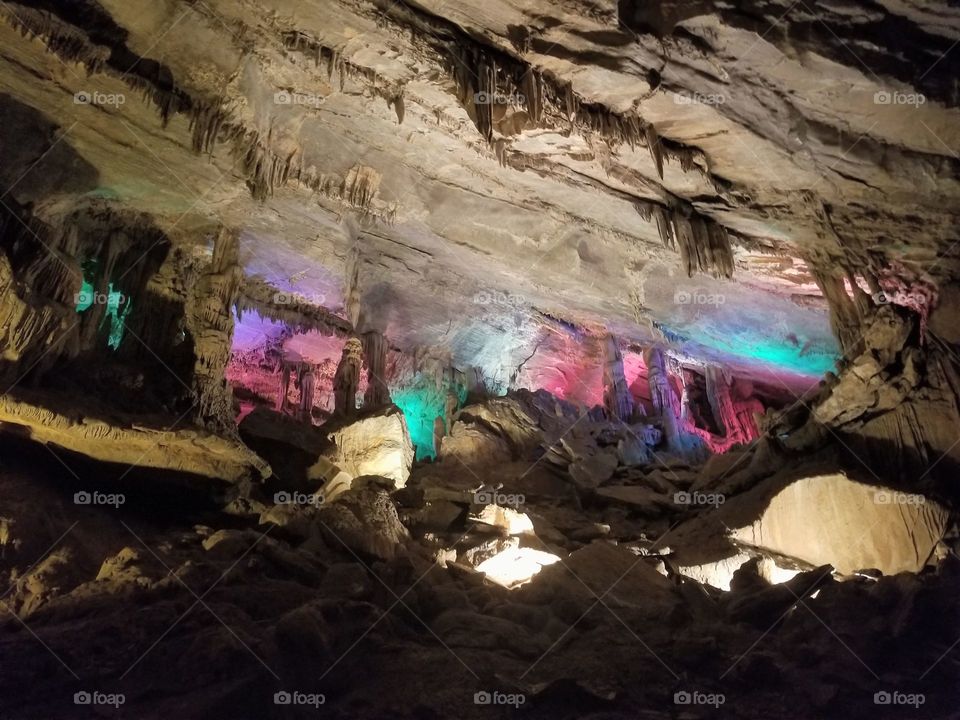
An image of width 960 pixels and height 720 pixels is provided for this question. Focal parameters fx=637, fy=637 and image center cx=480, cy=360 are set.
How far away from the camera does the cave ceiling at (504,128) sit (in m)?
7.48

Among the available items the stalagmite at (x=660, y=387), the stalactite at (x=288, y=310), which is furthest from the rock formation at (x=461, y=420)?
the stalagmite at (x=660, y=387)

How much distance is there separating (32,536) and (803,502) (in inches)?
356

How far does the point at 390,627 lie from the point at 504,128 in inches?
248

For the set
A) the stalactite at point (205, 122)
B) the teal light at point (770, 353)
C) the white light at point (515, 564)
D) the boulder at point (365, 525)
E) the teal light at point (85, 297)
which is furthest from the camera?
the teal light at point (770, 353)

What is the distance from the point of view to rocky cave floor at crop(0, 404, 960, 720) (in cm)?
511

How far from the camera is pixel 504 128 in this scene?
28.0 feet

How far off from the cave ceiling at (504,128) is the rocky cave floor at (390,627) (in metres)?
4.84

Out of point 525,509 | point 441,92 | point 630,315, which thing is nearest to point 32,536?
point 525,509

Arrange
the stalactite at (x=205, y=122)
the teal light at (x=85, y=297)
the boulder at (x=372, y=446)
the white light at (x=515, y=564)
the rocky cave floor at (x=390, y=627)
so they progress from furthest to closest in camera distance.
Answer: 1. the boulder at (x=372, y=446)
2. the teal light at (x=85, y=297)
3. the stalactite at (x=205, y=122)
4. the white light at (x=515, y=564)
5. the rocky cave floor at (x=390, y=627)

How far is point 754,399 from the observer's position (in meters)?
20.4

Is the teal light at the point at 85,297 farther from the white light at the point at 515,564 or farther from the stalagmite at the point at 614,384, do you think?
the stalagmite at the point at 614,384

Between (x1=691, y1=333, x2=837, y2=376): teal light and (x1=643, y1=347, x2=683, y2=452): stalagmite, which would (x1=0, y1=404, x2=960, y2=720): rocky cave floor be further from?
(x1=691, y1=333, x2=837, y2=376): teal light

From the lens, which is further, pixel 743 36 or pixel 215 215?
pixel 215 215

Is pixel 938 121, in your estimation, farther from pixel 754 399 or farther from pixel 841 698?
pixel 754 399
